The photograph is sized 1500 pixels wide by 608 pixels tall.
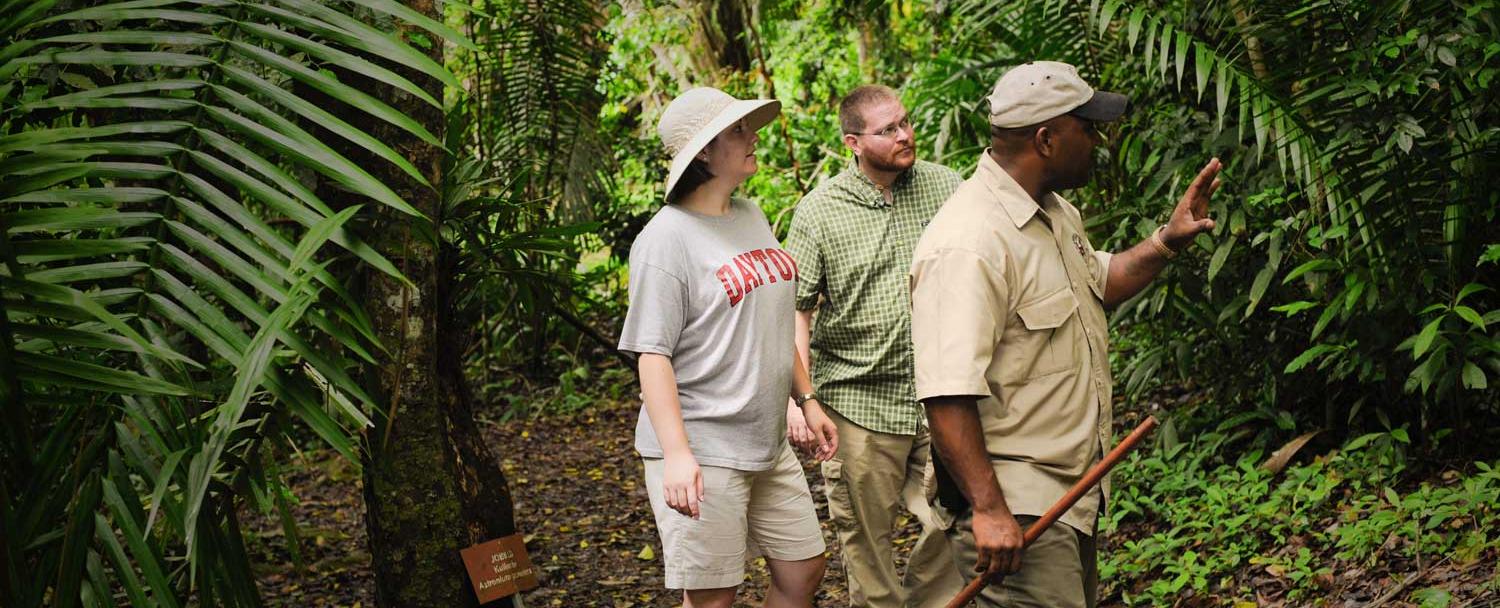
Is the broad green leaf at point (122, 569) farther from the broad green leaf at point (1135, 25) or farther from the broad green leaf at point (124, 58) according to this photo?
the broad green leaf at point (1135, 25)

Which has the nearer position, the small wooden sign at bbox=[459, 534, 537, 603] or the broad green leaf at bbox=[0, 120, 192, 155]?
the broad green leaf at bbox=[0, 120, 192, 155]

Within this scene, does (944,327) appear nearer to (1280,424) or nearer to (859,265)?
(859,265)

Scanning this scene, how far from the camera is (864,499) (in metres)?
4.36

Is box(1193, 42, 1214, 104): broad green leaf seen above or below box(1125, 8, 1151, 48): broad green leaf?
below

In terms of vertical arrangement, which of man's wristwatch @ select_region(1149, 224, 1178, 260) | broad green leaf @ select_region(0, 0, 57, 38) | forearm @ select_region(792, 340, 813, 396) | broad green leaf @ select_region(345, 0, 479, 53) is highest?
broad green leaf @ select_region(0, 0, 57, 38)

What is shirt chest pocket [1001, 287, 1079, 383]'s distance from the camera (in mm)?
2891

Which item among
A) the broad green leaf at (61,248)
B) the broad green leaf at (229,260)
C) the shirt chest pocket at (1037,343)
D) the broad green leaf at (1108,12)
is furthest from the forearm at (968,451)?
the broad green leaf at (1108,12)

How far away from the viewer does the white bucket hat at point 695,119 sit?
3.43 metres

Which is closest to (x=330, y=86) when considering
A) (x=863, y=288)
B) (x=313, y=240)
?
(x=313, y=240)

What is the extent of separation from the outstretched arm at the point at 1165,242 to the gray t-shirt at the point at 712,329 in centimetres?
91

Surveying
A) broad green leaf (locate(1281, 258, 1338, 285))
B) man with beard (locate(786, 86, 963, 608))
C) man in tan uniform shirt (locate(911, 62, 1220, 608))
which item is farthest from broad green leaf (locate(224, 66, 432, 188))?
broad green leaf (locate(1281, 258, 1338, 285))

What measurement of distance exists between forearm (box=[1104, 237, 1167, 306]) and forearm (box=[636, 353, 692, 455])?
3.82 feet

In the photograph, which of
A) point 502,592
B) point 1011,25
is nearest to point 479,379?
point 1011,25

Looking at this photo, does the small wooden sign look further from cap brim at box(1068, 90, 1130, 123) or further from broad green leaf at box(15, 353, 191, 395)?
cap brim at box(1068, 90, 1130, 123)
